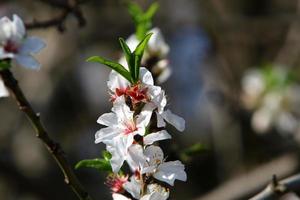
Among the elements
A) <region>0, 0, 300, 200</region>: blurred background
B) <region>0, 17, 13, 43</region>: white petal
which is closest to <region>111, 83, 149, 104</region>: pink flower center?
<region>0, 17, 13, 43</region>: white petal

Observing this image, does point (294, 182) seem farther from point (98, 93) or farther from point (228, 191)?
point (98, 93)

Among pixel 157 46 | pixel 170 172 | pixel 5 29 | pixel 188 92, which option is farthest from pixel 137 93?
pixel 188 92

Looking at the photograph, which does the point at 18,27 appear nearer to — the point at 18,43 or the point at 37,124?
the point at 18,43

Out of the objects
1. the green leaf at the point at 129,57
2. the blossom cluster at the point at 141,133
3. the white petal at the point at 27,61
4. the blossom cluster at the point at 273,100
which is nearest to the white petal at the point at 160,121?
the blossom cluster at the point at 141,133

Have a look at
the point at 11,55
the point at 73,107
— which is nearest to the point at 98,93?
the point at 73,107

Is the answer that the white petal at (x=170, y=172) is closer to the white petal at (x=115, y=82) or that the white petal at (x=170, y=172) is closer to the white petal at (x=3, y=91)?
the white petal at (x=115, y=82)
